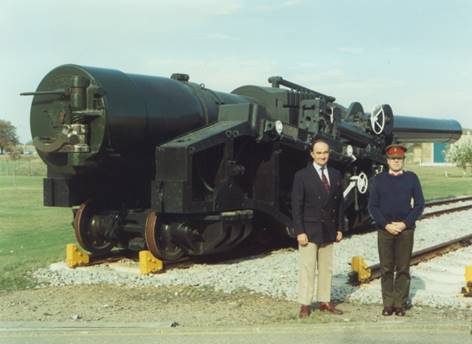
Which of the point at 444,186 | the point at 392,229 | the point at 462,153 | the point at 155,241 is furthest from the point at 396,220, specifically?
the point at 462,153

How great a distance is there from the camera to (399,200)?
245 inches

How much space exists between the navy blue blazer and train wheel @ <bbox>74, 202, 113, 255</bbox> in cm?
427

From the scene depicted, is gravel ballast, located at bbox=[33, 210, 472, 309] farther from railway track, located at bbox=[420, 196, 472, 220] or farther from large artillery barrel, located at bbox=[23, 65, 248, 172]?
railway track, located at bbox=[420, 196, 472, 220]

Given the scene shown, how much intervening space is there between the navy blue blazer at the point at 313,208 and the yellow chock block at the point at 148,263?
2.92 m

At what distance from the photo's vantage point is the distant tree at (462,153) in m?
48.9

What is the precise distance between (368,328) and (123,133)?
397cm

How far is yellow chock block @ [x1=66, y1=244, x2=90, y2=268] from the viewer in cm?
911

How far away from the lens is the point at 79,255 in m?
9.23

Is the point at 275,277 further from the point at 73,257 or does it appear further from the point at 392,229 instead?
the point at 73,257

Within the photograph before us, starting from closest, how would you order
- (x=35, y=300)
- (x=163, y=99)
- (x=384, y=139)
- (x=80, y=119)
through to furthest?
1. (x=35, y=300)
2. (x=80, y=119)
3. (x=163, y=99)
4. (x=384, y=139)

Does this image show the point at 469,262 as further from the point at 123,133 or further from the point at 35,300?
the point at 35,300

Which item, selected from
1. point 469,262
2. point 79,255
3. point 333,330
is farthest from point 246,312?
point 469,262

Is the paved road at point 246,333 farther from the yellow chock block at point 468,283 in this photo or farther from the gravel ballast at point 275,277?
the yellow chock block at point 468,283

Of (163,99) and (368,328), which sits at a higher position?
(163,99)
